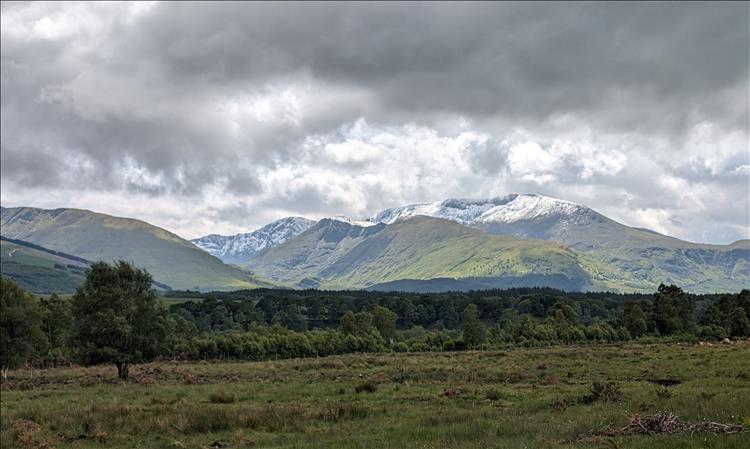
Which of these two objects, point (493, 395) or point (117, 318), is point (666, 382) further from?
point (117, 318)

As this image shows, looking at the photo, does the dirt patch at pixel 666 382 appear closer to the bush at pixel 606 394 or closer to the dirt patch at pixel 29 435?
the bush at pixel 606 394

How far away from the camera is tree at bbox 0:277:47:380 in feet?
217

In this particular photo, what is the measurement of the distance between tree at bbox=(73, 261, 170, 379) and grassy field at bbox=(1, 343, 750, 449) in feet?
38.9

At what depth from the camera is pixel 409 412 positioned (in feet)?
89.9

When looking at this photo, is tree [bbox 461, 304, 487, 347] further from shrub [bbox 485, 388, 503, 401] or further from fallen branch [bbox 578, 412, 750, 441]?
fallen branch [bbox 578, 412, 750, 441]

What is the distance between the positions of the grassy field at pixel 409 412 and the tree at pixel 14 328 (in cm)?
2491

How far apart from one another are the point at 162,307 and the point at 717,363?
181 ft

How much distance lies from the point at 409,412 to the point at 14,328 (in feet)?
198

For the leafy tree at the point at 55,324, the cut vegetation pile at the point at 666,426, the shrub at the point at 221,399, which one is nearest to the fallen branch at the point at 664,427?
the cut vegetation pile at the point at 666,426

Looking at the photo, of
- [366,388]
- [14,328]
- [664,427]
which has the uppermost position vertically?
[664,427]

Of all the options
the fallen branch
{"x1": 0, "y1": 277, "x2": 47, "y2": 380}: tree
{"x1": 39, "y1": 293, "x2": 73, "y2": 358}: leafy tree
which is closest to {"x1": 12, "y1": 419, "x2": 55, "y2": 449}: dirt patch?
the fallen branch

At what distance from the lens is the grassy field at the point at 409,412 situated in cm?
1862

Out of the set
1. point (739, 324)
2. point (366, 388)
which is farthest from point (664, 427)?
point (739, 324)

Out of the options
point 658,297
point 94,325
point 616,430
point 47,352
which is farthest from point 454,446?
point 658,297
